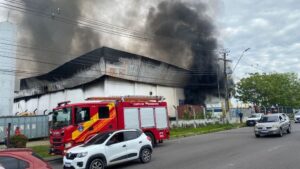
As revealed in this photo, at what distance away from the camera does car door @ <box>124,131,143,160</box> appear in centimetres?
1153

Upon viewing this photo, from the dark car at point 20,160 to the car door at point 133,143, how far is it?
17.5ft

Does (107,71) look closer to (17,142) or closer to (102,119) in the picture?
(17,142)

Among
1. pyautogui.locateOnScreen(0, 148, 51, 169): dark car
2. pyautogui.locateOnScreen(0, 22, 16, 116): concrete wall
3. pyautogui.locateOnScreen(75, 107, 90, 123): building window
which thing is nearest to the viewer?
pyautogui.locateOnScreen(0, 148, 51, 169): dark car

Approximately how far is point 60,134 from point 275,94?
164ft

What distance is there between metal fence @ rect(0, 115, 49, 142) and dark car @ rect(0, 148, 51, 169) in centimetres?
1914

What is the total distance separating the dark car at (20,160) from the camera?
20.0ft

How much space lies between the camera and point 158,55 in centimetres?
4981

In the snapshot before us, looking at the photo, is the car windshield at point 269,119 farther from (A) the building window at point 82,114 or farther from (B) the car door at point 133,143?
(A) the building window at point 82,114

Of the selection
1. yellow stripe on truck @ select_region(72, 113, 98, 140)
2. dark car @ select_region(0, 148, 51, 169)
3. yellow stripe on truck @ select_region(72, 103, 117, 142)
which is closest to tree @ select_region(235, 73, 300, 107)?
yellow stripe on truck @ select_region(72, 103, 117, 142)

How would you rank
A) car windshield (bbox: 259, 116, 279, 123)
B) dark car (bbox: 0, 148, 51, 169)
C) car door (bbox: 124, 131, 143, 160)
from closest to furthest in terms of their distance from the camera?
dark car (bbox: 0, 148, 51, 169) → car door (bbox: 124, 131, 143, 160) → car windshield (bbox: 259, 116, 279, 123)

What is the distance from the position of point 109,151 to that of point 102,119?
4582 millimetres

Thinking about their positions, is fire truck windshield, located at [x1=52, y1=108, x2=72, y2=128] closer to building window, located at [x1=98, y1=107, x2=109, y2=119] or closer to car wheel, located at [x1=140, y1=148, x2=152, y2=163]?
building window, located at [x1=98, y1=107, x2=109, y2=119]

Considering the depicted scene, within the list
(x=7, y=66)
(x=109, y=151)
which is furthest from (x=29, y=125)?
(x=109, y=151)

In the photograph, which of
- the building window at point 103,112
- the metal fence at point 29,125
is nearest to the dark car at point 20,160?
the building window at point 103,112
